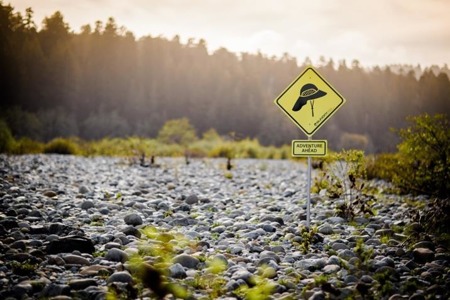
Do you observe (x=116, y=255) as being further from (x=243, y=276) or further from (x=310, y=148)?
(x=310, y=148)

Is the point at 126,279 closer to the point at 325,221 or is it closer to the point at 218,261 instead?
the point at 218,261

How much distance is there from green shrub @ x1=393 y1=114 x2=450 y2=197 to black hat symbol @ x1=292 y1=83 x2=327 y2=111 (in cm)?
299

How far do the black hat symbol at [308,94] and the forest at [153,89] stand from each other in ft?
148

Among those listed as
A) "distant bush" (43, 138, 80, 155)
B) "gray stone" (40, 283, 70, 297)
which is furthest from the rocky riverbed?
Answer: "distant bush" (43, 138, 80, 155)

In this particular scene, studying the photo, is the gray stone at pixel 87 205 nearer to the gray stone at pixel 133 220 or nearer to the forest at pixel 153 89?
the gray stone at pixel 133 220

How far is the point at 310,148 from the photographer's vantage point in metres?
5.20

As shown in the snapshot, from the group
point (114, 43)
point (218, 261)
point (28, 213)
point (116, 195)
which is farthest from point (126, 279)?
point (114, 43)

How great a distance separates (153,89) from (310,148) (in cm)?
7270

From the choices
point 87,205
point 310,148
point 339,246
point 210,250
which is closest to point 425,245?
point 339,246

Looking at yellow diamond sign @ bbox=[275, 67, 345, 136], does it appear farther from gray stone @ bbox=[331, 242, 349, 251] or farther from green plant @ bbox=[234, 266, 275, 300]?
green plant @ bbox=[234, 266, 275, 300]

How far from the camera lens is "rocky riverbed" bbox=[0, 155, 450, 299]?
318 centimetres

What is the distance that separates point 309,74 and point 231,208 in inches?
119

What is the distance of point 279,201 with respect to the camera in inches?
316

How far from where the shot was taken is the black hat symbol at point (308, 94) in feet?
17.1
